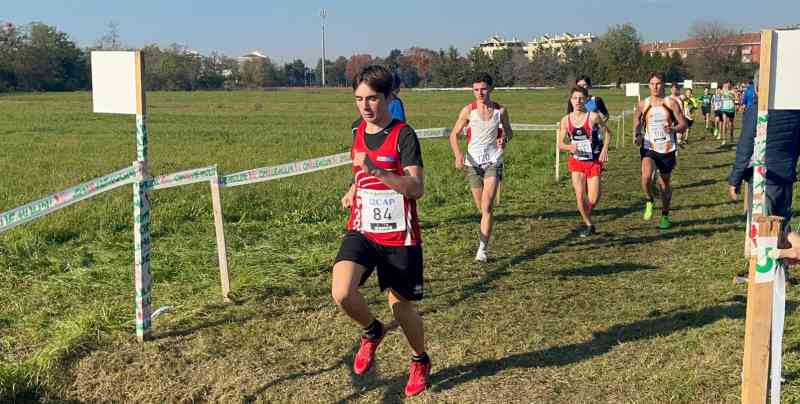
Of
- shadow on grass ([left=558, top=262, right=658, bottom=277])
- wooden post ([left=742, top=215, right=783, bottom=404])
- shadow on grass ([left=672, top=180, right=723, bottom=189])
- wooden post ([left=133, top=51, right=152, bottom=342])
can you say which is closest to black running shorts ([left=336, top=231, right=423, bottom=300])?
wooden post ([left=133, top=51, right=152, bottom=342])

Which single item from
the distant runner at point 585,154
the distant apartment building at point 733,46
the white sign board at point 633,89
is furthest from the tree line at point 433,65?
the distant runner at point 585,154

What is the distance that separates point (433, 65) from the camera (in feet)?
405

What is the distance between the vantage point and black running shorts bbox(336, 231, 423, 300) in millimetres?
4320

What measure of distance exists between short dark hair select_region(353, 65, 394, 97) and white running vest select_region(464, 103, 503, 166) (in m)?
3.60

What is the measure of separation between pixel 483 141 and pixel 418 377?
3.78 metres

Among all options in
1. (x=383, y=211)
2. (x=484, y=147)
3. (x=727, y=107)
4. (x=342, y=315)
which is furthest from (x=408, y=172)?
(x=727, y=107)

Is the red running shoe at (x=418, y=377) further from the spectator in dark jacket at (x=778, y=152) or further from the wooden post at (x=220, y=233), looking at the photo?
the spectator in dark jacket at (x=778, y=152)

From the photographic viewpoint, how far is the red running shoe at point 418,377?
14.5 ft

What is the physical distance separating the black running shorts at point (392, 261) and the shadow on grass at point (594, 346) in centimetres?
66

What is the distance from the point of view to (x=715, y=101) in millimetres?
22969

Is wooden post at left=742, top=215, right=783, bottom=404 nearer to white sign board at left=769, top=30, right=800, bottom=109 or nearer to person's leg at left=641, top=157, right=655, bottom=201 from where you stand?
white sign board at left=769, top=30, right=800, bottom=109

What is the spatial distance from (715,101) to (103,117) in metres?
27.2

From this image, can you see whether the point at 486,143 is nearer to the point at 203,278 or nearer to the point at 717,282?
the point at 717,282

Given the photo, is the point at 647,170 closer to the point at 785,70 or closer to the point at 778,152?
the point at 778,152
